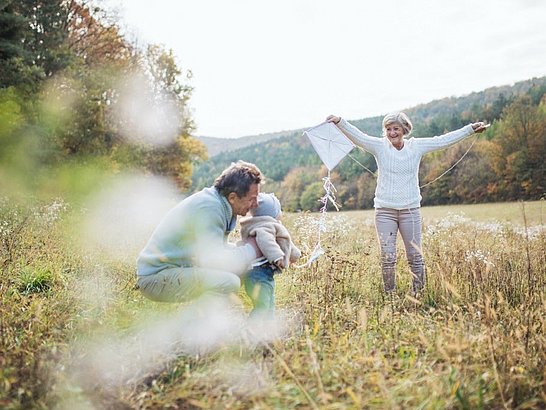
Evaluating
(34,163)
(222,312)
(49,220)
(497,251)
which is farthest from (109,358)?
(34,163)

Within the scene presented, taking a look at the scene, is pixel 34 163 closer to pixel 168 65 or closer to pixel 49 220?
pixel 49 220

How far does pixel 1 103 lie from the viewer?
1451cm

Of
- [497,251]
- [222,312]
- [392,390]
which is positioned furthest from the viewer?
[497,251]

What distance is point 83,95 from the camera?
19938mm

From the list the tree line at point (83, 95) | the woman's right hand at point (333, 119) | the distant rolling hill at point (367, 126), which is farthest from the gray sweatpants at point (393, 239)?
the distant rolling hill at point (367, 126)

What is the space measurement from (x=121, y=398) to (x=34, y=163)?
15503mm

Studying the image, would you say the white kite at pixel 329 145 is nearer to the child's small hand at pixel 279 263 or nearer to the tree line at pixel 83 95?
the child's small hand at pixel 279 263

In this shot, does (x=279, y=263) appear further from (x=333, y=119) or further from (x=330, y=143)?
(x=330, y=143)

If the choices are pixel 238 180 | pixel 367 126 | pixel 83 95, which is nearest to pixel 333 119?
pixel 238 180

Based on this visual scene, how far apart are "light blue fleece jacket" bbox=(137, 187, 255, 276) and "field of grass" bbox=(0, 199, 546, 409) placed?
367 millimetres

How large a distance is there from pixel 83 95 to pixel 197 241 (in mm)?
18128

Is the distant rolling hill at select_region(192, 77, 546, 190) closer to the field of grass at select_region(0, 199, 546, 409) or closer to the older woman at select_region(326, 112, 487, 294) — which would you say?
the older woman at select_region(326, 112, 487, 294)

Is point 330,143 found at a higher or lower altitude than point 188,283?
higher

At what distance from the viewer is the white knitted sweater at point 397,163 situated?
544 centimetres
